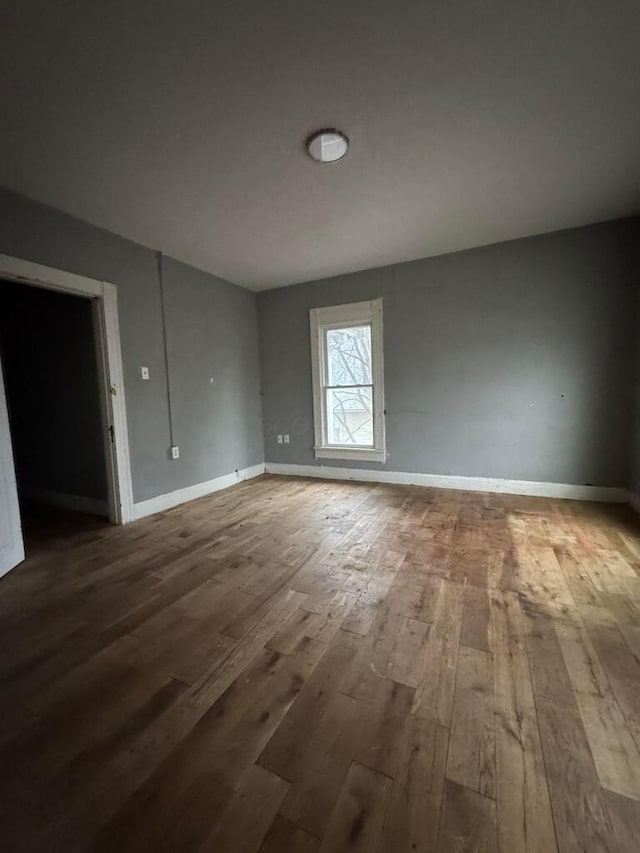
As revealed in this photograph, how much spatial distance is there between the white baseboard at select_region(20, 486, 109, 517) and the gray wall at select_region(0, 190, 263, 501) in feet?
1.83

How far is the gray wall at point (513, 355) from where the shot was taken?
125 inches

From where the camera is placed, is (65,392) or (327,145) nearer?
(327,145)

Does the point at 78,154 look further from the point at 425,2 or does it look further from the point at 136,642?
the point at 136,642

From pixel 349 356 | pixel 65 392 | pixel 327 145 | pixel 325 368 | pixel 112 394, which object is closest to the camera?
pixel 327 145

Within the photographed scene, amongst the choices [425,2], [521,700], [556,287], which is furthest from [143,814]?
[556,287]

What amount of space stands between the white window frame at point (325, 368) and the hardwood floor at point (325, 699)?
1.89 meters

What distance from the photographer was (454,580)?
1997mm

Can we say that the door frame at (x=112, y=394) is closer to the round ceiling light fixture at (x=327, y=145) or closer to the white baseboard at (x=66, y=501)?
the white baseboard at (x=66, y=501)

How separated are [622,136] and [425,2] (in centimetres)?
158

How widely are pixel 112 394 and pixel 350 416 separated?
2.65 m

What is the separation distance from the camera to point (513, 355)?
11.5 feet

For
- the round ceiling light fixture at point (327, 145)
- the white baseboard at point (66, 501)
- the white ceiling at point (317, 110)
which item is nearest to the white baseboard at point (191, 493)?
the white baseboard at point (66, 501)

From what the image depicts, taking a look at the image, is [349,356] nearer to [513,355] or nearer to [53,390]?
[513,355]

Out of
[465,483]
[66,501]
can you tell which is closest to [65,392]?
[66,501]
